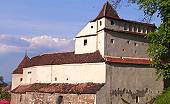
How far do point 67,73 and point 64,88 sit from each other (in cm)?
199

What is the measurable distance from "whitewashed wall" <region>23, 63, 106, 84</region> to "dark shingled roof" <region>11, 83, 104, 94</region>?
0.58 meters

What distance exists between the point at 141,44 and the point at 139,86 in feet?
15.9

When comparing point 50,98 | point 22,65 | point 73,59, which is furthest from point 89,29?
point 22,65

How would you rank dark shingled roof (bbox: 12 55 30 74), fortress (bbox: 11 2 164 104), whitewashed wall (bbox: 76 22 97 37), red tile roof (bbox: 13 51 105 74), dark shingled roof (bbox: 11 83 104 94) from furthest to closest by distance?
dark shingled roof (bbox: 12 55 30 74) < whitewashed wall (bbox: 76 22 97 37) < red tile roof (bbox: 13 51 105 74) < fortress (bbox: 11 2 164 104) < dark shingled roof (bbox: 11 83 104 94)

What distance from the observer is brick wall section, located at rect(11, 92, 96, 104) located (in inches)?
1340

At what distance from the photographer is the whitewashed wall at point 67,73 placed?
35156mm

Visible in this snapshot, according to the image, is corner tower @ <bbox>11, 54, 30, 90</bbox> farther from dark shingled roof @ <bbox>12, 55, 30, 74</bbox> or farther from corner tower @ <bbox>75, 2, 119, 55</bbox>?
corner tower @ <bbox>75, 2, 119, 55</bbox>

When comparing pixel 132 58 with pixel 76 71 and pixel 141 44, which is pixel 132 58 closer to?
pixel 141 44

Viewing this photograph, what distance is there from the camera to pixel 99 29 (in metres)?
37.2

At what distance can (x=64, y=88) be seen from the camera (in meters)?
37.4

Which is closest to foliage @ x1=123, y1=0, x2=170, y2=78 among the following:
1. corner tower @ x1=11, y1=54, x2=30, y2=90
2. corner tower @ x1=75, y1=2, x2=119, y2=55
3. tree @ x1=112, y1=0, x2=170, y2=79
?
tree @ x1=112, y1=0, x2=170, y2=79

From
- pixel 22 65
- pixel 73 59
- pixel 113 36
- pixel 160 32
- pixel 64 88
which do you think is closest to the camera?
pixel 160 32

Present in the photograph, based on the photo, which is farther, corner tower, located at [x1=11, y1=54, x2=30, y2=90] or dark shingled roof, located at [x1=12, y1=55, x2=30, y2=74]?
dark shingled roof, located at [x1=12, y1=55, x2=30, y2=74]

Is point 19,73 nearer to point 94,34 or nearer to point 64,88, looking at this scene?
point 64,88
